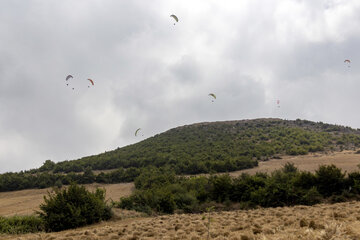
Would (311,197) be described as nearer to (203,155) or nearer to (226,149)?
(203,155)

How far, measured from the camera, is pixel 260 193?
17125 mm

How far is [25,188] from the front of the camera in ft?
128

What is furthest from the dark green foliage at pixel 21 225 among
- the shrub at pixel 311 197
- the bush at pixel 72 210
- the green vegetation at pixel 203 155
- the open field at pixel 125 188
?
the green vegetation at pixel 203 155

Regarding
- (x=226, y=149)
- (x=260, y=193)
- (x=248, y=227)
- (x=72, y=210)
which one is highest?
(x=226, y=149)

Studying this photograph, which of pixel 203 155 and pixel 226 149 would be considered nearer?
pixel 203 155

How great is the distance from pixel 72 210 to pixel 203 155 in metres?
33.6

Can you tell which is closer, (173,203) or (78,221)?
(78,221)

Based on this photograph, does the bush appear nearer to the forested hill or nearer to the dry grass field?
the dry grass field

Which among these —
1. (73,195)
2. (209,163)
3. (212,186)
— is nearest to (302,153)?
(209,163)

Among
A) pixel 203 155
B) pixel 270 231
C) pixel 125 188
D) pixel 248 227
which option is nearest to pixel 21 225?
pixel 248 227

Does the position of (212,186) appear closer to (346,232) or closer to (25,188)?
(346,232)

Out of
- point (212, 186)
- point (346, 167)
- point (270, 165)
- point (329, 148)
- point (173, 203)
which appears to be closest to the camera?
point (173, 203)

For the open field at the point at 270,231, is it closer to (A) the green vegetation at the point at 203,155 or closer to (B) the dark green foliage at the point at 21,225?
(B) the dark green foliage at the point at 21,225

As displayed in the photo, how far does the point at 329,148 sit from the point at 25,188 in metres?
53.1
